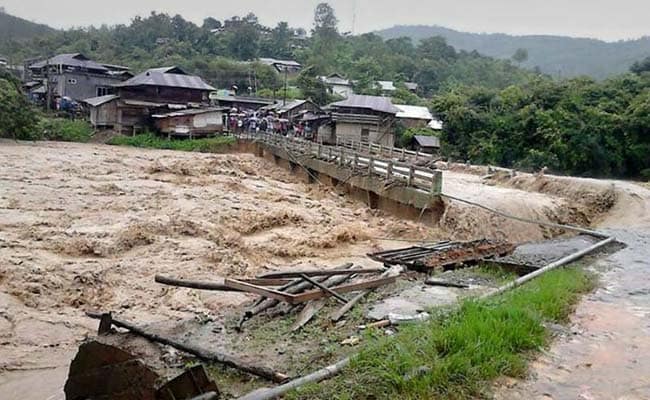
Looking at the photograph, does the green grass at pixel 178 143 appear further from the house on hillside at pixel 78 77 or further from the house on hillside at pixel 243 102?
the house on hillside at pixel 243 102

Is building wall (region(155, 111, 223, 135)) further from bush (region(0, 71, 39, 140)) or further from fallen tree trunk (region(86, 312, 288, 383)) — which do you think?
fallen tree trunk (region(86, 312, 288, 383))

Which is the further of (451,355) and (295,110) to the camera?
(295,110)

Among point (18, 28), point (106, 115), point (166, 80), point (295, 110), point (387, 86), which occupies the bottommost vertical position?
point (106, 115)

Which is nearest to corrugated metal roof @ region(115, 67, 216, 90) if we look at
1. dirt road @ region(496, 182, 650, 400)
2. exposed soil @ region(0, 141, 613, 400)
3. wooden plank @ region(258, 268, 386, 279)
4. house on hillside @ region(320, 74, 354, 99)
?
exposed soil @ region(0, 141, 613, 400)

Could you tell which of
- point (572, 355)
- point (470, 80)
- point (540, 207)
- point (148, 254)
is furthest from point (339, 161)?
point (470, 80)

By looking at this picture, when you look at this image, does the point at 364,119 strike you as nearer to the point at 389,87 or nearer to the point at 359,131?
the point at 359,131

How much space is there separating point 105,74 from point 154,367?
5025 cm

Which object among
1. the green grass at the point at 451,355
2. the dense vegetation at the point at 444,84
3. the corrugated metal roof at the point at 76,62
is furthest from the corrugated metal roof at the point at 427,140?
the green grass at the point at 451,355

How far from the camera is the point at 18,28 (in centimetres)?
10019

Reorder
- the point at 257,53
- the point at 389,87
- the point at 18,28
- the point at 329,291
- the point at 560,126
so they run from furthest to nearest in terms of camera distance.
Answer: the point at 18,28
the point at 257,53
the point at 389,87
the point at 560,126
the point at 329,291

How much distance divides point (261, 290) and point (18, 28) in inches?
4473

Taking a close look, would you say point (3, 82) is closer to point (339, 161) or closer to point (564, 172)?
point (339, 161)

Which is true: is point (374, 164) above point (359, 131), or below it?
below

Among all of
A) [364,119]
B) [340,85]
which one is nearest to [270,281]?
[364,119]
